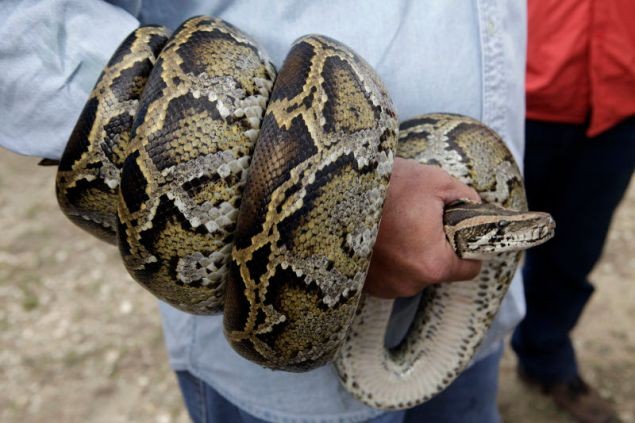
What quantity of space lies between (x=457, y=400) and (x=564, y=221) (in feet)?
7.21

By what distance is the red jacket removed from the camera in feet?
12.5

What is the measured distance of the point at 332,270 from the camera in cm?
170

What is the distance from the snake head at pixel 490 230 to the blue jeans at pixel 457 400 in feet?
2.96

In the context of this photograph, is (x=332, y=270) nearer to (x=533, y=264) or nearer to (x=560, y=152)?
(x=560, y=152)

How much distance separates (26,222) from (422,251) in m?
6.26

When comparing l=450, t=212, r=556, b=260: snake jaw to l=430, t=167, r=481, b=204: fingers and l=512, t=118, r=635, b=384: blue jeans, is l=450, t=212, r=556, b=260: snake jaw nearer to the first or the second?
l=430, t=167, r=481, b=204: fingers

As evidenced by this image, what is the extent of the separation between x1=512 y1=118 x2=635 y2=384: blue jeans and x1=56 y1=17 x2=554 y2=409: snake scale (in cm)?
254

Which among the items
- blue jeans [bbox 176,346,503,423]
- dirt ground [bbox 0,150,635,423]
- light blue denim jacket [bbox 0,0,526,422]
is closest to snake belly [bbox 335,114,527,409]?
light blue denim jacket [bbox 0,0,526,422]

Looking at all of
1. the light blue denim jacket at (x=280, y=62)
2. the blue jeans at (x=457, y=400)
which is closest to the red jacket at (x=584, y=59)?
the light blue denim jacket at (x=280, y=62)

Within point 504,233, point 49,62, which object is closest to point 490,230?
point 504,233

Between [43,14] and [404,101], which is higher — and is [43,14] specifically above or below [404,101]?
above

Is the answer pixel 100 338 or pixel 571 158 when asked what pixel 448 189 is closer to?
pixel 571 158

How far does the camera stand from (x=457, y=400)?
2719mm

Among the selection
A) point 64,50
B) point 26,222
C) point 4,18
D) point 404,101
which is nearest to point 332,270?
point 404,101
